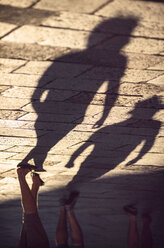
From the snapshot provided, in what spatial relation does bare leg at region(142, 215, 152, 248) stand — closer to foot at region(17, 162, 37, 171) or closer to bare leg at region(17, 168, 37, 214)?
bare leg at region(17, 168, 37, 214)

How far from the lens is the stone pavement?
3.87 feet

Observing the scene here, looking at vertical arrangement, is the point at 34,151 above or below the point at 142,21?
below

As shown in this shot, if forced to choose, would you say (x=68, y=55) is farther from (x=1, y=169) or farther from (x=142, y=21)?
(x=1, y=169)

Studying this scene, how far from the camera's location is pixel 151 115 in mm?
2043

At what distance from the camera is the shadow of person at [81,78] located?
50.0 inches

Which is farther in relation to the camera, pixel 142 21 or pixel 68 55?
pixel 68 55

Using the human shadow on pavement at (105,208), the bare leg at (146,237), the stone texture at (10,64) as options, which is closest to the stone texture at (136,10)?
the stone texture at (10,64)

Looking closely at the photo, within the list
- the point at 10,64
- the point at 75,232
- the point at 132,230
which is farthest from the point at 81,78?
the point at 132,230

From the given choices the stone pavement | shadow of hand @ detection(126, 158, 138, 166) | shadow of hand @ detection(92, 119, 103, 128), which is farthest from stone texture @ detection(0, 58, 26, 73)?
shadow of hand @ detection(126, 158, 138, 166)

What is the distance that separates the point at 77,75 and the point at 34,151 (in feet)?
4.79

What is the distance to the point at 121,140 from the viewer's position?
8.20ft

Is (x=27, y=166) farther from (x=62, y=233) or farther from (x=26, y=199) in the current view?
(x=62, y=233)

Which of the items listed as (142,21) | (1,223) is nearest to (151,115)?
(142,21)

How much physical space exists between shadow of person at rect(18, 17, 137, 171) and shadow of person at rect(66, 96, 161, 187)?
0.28 meters
